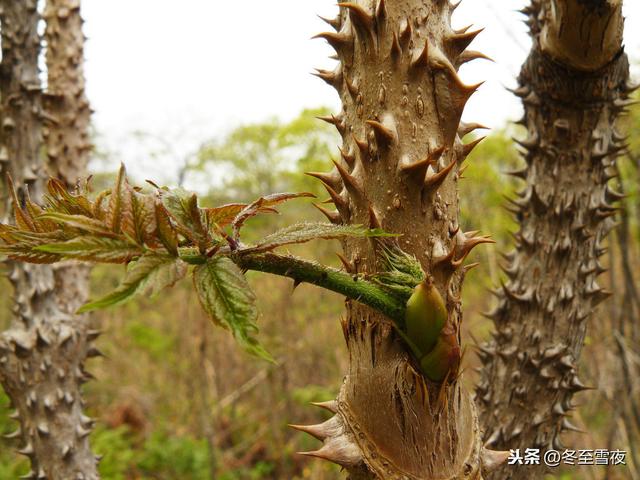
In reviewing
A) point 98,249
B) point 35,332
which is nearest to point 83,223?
point 98,249

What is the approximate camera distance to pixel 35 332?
204 centimetres

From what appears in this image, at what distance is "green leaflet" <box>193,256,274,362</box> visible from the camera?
20.8 inches

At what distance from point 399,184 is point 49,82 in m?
2.25

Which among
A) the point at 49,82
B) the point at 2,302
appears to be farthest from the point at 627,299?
the point at 2,302

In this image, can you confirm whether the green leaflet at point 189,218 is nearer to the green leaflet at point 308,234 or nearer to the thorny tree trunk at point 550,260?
the green leaflet at point 308,234

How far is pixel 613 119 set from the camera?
1.41m

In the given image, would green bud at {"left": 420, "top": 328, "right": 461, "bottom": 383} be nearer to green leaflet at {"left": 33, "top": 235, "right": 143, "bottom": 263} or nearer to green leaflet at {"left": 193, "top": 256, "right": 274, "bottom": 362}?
green leaflet at {"left": 193, "top": 256, "right": 274, "bottom": 362}

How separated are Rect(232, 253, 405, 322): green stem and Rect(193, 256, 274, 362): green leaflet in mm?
38

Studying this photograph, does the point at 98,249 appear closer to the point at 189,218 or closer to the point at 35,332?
the point at 189,218

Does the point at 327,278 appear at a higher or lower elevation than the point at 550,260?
lower

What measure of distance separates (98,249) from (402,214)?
1.30 feet

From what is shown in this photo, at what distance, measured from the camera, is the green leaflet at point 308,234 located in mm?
594

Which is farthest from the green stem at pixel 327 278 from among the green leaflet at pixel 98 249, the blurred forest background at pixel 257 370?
the blurred forest background at pixel 257 370

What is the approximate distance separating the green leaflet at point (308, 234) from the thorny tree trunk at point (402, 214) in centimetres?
13
